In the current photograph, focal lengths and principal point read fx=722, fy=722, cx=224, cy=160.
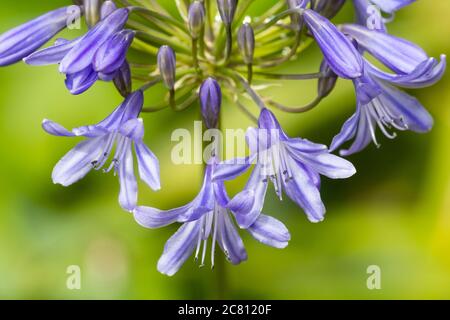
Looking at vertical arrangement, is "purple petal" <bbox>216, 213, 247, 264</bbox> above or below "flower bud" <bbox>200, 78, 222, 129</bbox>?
below

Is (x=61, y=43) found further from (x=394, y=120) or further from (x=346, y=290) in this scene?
(x=346, y=290)

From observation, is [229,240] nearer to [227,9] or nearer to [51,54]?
[227,9]

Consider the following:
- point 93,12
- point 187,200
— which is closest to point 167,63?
point 93,12

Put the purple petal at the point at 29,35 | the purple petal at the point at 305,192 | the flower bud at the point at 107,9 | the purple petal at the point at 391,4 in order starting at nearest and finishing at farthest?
the purple petal at the point at 305,192 → the flower bud at the point at 107,9 → the purple petal at the point at 29,35 → the purple petal at the point at 391,4

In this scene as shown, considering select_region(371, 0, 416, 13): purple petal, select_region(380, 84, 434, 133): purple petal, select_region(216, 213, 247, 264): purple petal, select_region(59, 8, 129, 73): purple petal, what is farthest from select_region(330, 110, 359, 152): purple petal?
select_region(59, 8, 129, 73): purple petal

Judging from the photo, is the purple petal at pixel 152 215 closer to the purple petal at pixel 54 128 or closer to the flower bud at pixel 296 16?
the purple petal at pixel 54 128

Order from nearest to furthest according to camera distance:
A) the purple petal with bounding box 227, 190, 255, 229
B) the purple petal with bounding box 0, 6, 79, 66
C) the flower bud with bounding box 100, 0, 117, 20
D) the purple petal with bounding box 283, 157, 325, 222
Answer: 1. the purple petal with bounding box 227, 190, 255, 229
2. the purple petal with bounding box 283, 157, 325, 222
3. the flower bud with bounding box 100, 0, 117, 20
4. the purple petal with bounding box 0, 6, 79, 66

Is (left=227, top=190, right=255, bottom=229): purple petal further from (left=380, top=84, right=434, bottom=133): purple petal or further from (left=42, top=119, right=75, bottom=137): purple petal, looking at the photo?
(left=380, top=84, right=434, bottom=133): purple petal

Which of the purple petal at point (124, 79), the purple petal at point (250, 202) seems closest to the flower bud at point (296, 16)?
the purple petal at point (250, 202)
